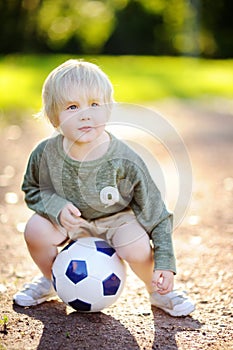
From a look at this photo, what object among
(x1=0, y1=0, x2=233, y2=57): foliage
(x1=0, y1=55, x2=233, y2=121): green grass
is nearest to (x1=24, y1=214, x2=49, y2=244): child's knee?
(x1=0, y1=55, x2=233, y2=121): green grass

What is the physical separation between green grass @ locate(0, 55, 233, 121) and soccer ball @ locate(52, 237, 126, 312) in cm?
846

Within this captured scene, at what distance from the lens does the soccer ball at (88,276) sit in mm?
3406

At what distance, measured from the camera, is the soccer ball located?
3.41m

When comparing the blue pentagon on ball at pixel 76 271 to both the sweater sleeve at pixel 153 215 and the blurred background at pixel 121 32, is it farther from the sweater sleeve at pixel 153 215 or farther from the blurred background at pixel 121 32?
the blurred background at pixel 121 32

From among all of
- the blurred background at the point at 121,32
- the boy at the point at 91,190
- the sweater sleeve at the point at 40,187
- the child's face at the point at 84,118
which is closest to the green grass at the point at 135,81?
the blurred background at the point at 121,32

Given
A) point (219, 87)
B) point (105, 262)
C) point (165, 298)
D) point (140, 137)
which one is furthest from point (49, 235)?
point (219, 87)

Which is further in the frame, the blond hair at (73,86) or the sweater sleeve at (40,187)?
the sweater sleeve at (40,187)

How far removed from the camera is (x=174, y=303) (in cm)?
362

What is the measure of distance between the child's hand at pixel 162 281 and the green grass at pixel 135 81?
856 centimetres

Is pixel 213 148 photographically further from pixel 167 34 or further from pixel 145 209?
pixel 167 34

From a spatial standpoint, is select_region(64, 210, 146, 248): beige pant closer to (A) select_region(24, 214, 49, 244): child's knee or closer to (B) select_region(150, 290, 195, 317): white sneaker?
(A) select_region(24, 214, 49, 244): child's knee

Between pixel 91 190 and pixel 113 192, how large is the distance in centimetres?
11

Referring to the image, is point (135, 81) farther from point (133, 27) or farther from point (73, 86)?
point (133, 27)

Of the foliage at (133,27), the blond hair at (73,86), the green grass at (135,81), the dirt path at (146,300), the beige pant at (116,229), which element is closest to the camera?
the dirt path at (146,300)
